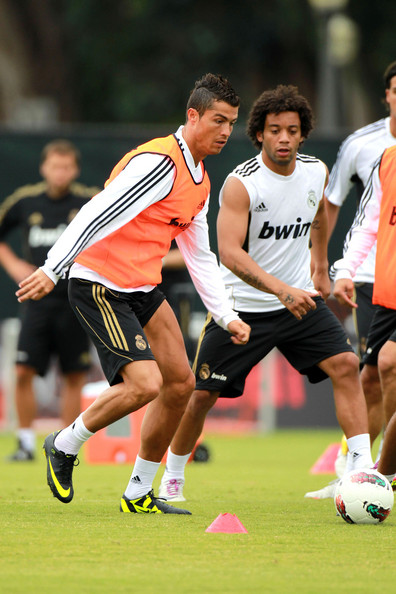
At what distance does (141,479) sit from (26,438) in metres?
4.27

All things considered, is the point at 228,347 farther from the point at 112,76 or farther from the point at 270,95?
the point at 112,76

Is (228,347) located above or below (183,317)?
above

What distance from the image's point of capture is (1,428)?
48.5ft

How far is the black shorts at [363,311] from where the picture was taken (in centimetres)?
831

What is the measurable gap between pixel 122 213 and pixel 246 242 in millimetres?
1157

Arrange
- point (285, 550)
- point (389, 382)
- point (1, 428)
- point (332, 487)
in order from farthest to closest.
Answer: point (1, 428) → point (332, 487) → point (389, 382) → point (285, 550)

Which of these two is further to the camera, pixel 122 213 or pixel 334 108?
pixel 334 108

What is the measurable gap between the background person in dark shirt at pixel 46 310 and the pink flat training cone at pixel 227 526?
17.0 ft

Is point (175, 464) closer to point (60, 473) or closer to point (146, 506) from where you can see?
point (146, 506)

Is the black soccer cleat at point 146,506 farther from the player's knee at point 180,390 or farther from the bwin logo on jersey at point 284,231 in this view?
the bwin logo on jersey at point 284,231

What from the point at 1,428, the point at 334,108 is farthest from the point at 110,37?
the point at 1,428

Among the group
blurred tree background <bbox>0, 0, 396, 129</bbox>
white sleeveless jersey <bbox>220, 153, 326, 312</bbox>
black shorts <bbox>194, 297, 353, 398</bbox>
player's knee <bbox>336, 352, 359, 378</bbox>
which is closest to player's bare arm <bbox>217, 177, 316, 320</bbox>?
white sleeveless jersey <bbox>220, 153, 326, 312</bbox>

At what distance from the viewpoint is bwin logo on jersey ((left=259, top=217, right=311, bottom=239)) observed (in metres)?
7.36

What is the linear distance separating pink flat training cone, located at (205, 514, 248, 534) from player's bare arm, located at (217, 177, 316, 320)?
1423mm
